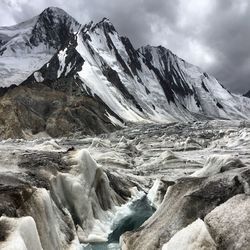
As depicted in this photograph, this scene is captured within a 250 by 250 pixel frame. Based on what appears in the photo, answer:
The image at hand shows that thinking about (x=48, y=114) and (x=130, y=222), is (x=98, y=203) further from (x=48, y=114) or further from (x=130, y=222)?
(x=48, y=114)

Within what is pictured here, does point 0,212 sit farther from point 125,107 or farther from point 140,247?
point 125,107

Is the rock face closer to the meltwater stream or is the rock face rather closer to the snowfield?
the snowfield

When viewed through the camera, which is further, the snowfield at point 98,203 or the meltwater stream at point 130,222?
the meltwater stream at point 130,222

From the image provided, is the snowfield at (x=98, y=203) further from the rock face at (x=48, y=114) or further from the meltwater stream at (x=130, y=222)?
the rock face at (x=48, y=114)

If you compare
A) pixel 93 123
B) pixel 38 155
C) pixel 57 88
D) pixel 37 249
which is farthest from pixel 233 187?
pixel 57 88

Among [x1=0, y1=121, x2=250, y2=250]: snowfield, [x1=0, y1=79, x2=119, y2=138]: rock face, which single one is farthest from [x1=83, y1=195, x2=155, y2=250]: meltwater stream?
[x1=0, y1=79, x2=119, y2=138]: rock face

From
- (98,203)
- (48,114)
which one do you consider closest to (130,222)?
(98,203)

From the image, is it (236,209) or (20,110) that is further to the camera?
(20,110)

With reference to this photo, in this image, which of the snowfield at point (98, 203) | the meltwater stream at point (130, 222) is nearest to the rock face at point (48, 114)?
the snowfield at point (98, 203)
